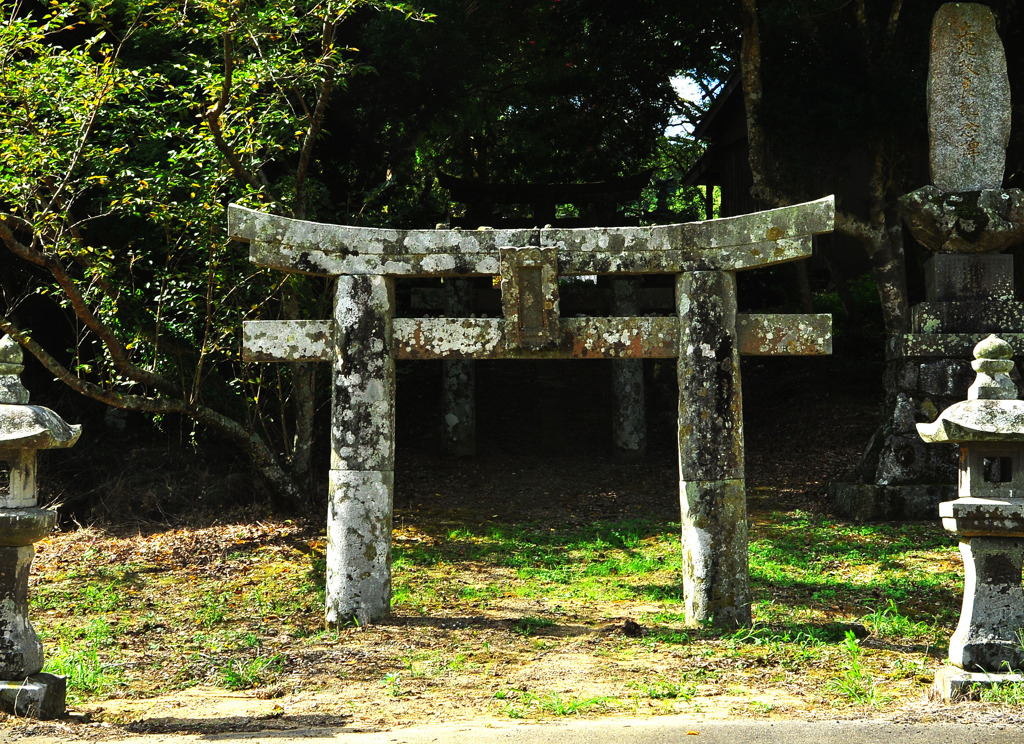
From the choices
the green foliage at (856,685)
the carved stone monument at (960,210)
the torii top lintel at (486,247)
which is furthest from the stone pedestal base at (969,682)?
the carved stone monument at (960,210)

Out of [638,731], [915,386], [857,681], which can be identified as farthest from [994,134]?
[638,731]

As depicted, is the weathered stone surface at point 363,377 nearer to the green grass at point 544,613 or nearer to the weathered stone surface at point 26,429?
the green grass at point 544,613

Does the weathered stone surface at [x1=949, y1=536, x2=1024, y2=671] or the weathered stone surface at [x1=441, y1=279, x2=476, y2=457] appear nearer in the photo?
the weathered stone surface at [x1=949, y1=536, x2=1024, y2=671]

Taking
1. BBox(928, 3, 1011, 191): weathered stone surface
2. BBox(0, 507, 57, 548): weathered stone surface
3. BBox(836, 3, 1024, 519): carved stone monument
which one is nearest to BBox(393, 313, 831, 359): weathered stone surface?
BBox(0, 507, 57, 548): weathered stone surface

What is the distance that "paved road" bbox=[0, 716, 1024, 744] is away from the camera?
474 cm

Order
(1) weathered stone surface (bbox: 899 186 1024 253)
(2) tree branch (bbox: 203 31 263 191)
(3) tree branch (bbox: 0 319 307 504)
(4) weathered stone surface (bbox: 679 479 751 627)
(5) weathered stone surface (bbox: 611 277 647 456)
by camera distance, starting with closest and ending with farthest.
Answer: (4) weathered stone surface (bbox: 679 479 751 627), (2) tree branch (bbox: 203 31 263 191), (3) tree branch (bbox: 0 319 307 504), (1) weathered stone surface (bbox: 899 186 1024 253), (5) weathered stone surface (bbox: 611 277 647 456)

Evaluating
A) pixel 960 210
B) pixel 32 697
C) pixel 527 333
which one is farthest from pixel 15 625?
pixel 960 210

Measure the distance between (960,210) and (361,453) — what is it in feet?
22.0

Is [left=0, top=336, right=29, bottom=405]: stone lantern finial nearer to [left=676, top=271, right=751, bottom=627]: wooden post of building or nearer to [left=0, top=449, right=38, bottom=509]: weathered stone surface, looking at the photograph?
[left=0, top=449, right=38, bottom=509]: weathered stone surface

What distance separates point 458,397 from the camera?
15.1 meters

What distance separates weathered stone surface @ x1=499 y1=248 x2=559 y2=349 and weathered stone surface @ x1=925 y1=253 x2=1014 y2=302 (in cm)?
514

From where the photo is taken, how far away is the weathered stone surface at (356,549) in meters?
7.28

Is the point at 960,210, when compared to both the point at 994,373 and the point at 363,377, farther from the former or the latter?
the point at 363,377

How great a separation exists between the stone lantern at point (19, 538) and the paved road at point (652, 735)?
1.13 feet
